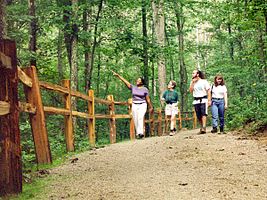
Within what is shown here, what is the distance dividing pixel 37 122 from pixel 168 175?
2493 millimetres

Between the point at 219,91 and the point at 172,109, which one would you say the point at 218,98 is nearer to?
the point at 219,91

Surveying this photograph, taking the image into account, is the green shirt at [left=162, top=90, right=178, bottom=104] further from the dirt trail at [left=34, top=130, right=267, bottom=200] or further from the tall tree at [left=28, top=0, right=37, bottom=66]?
the dirt trail at [left=34, top=130, right=267, bottom=200]

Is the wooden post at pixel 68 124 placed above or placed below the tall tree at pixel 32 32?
below

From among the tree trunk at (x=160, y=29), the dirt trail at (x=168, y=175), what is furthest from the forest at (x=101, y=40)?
the dirt trail at (x=168, y=175)

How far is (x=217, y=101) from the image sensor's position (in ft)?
40.3

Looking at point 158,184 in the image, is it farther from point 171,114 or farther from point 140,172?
point 171,114

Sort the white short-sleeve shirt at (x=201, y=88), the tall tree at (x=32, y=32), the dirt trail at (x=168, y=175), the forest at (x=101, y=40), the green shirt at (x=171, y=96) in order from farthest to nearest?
the green shirt at (x=171, y=96), the tall tree at (x=32, y=32), the white short-sleeve shirt at (x=201, y=88), the forest at (x=101, y=40), the dirt trail at (x=168, y=175)

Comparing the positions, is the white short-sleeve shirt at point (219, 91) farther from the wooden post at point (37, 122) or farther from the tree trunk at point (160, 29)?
the tree trunk at point (160, 29)

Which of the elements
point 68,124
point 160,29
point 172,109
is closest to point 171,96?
point 172,109

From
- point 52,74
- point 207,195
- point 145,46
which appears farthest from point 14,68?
point 145,46

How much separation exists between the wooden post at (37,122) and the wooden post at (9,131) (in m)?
2.04

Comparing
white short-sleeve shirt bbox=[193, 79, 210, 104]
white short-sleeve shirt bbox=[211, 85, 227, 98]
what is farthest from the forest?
white short-sleeve shirt bbox=[193, 79, 210, 104]

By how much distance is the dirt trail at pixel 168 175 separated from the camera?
438 cm

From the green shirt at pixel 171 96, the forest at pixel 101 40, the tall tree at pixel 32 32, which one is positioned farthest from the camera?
the green shirt at pixel 171 96
